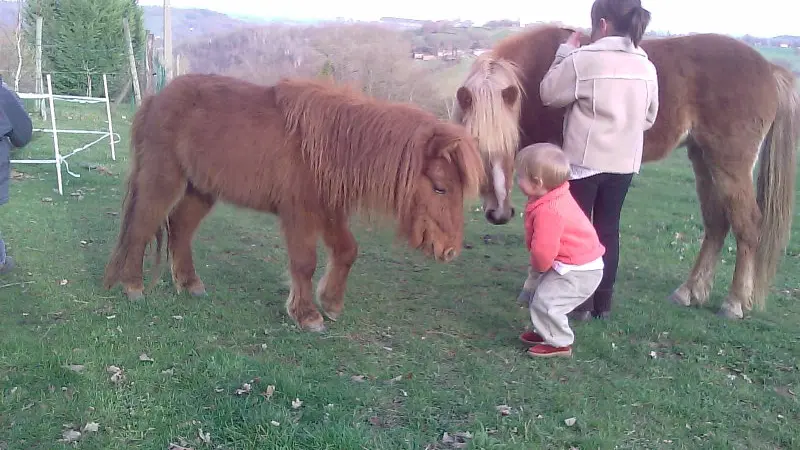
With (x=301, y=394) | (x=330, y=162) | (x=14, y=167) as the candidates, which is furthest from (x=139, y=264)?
(x=14, y=167)

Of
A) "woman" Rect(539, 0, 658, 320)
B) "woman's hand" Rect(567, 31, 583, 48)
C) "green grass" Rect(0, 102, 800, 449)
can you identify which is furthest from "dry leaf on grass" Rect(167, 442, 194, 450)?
"woman's hand" Rect(567, 31, 583, 48)

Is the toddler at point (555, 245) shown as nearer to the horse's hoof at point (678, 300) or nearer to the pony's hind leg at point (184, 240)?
the horse's hoof at point (678, 300)

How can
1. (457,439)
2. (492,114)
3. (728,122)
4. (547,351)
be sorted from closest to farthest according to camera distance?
(457,439) → (547,351) → (492,114) → (728,122)

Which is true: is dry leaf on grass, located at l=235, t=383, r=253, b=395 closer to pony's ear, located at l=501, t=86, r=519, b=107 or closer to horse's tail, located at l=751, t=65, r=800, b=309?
pony's ear, located at l=501, t=86, r=519, b=107

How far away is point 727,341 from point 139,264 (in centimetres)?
443

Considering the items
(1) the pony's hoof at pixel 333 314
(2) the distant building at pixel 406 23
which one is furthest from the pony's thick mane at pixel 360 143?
(2) the distant building at pixel 406 23

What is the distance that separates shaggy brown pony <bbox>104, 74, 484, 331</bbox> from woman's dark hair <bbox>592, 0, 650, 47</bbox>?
1333 millimetres

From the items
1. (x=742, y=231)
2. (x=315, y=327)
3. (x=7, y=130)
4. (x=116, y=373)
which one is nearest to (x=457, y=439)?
(x=315, y=327)

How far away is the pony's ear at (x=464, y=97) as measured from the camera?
176 inches

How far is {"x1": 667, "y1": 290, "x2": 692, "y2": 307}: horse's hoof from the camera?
5547 mm

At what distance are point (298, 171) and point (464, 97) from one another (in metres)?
1.27

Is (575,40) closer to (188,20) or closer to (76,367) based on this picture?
(76,367)

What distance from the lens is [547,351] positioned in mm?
4117

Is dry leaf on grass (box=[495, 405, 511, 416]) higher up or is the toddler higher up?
the toddler
